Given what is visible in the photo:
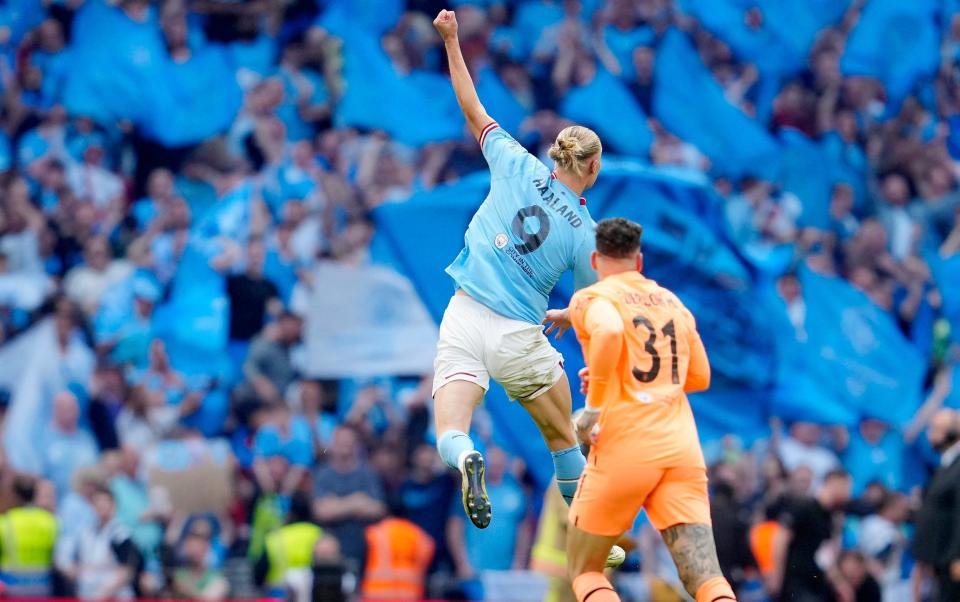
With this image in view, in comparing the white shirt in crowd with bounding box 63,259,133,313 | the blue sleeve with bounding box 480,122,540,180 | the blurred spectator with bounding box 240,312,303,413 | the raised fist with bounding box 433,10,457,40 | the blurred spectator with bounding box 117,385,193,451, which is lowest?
the blurred spectator with bounding box 117,385,193,451

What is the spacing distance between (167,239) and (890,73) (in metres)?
7.98

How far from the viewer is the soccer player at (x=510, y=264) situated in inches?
295

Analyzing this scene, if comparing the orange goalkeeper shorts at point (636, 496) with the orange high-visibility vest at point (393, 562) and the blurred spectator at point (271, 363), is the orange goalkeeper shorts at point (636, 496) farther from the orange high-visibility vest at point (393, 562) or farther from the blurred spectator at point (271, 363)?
the blurred spectator at point (271, 363)

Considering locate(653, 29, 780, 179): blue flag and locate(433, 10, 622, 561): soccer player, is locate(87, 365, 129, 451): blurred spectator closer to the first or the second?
locate(653, 29, 780, 179): blue flag

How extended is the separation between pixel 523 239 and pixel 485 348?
58cm

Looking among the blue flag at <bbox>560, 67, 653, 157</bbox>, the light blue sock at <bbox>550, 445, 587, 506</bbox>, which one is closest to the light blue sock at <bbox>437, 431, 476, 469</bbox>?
the light blue sock at <bbox>550, 445, 587, 506</bbox>

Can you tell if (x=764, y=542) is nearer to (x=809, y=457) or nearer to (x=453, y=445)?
(x=809, y=457)

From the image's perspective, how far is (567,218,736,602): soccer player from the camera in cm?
691

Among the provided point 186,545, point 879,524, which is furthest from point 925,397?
point 186,545

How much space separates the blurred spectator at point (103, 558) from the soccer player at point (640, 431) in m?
6.47

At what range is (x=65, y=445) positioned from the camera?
1389cm

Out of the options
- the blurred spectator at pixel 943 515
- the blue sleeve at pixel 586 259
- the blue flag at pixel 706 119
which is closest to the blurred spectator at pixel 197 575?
the blurred spectator at pixel 943 515

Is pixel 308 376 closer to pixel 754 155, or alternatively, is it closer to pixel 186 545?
pixel 186 545

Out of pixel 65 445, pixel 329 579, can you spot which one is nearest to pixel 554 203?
pixel 329 579
